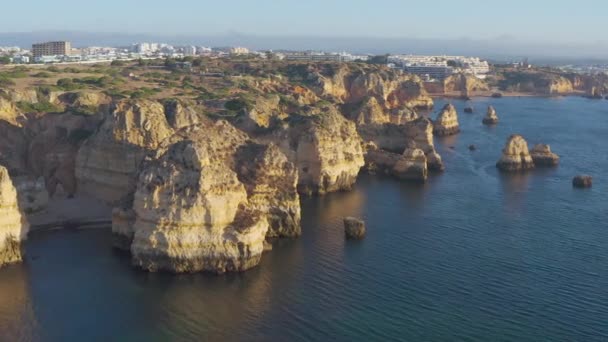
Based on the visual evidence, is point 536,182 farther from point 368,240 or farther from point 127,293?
point 127,293

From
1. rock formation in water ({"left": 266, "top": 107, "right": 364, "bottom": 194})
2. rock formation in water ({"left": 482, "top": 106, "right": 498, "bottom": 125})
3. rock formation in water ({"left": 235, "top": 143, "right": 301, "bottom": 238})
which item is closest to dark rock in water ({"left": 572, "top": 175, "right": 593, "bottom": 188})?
rock formation in water ({"left": 266, "top": 107, "right": 364, "bottom": 194})

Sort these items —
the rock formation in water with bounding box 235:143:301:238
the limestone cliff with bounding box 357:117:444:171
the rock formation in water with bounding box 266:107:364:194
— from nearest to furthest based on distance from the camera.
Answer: the rock formation in water with bounding box 235:143:301:238 < the rock formation in water with bounding box 266:107:364:194 < the limestone cliff with bounding box 357:117:444:171

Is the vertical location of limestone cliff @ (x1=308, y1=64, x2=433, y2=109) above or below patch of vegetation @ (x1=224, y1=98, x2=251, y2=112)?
above

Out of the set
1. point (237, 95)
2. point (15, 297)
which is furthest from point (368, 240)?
point (237, 95)

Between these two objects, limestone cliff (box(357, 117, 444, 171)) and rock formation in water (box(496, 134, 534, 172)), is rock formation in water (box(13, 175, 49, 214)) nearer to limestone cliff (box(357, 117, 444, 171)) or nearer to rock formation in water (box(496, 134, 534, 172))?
limestone cliff (box(357, 117, 444, 171))

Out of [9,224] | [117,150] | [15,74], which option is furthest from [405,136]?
[9,224]

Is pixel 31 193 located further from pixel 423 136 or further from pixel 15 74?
pixel 423 136
